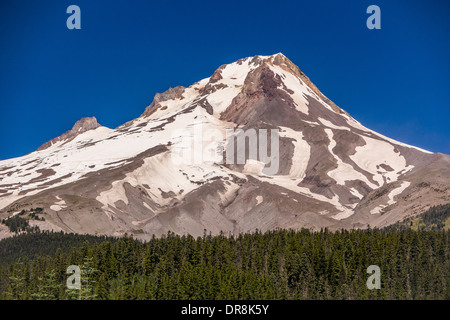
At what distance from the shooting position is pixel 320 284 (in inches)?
4951

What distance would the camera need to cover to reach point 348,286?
12388cm

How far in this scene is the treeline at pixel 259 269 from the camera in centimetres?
11200

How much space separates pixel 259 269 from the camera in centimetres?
13550

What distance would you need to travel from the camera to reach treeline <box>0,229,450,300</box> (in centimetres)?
11200
